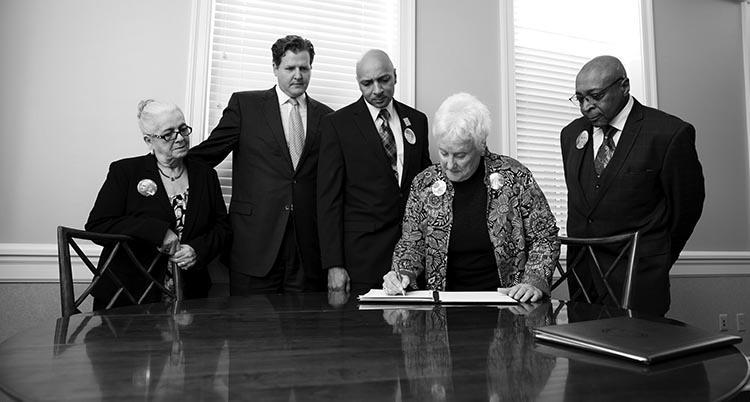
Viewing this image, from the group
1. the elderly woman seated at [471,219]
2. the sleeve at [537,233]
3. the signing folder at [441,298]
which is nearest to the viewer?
the signing folder at [441,298]

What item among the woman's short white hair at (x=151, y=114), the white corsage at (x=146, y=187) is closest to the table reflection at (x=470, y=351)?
the white corsage at (x=146, y=187)

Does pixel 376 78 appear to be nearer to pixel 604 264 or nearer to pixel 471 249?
pixel 471 249

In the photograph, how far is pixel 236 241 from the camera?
2541 mm

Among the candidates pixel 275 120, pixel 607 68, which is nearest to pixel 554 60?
pixel 607 68

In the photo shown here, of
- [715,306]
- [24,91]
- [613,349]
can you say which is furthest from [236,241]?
A: [715,306]

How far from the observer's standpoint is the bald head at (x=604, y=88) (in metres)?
2.60

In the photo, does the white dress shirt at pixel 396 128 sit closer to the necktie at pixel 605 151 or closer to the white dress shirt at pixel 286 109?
the white dress shirt at pixel 286 109

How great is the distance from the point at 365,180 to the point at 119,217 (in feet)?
3.35

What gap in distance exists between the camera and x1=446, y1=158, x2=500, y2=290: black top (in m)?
2.01

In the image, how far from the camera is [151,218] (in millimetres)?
2182

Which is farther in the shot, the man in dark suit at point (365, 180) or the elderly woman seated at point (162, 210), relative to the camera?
the man in dark suit at point (365, 180)

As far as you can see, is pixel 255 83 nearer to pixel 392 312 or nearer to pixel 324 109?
pixel 324 109

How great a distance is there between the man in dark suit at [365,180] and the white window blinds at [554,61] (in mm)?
1143

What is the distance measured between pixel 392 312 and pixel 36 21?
7.65 feet
